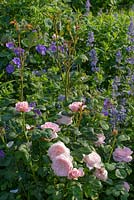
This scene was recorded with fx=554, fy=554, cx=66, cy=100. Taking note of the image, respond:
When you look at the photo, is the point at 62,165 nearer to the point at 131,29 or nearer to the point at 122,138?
the point at 122,138

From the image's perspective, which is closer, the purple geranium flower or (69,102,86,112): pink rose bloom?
(69,102,86,112): pink rose bloom

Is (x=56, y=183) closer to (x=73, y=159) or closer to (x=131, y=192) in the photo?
(x=73, y=159)

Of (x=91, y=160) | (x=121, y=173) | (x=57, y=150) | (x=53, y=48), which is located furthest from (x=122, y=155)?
(x=53, y=48)

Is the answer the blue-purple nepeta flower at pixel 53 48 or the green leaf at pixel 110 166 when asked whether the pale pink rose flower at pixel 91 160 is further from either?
the blue-purple nepeta flower at pixel 53 48

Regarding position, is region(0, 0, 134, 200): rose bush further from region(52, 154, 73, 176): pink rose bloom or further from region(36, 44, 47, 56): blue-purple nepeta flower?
region(36, 44, 47, 56): blue-purple nepeta flower

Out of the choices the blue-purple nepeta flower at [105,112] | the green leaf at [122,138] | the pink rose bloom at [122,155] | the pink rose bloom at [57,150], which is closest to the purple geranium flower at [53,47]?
the blue-purple nepeta flower at [105,112]

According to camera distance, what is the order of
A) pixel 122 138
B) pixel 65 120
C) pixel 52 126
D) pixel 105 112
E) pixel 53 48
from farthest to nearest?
pixel 53 48 → pixel 105 112 → pixel 122 138 → pixel 65 120 → pixel 52 126

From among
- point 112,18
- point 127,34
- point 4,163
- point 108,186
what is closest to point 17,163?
point 4,163

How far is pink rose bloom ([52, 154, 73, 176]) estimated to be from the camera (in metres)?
2.49

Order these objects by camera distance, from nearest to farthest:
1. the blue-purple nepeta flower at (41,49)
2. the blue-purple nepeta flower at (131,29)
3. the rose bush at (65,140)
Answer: the rose bush at (65,140), the blue-purple nepeta flower at (41,49), the blue-purple nepeta flower at (131,29)

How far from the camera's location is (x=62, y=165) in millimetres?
2492

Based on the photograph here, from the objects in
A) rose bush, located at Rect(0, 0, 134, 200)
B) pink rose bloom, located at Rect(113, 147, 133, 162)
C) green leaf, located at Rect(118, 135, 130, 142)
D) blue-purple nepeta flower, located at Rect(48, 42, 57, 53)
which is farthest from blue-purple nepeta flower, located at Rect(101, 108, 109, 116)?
blue-purple nepeta flower, located at Rect(48, 42, 57, 53)

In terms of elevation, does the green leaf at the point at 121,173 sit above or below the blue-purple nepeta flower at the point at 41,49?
below

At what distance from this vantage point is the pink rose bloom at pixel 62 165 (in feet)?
8.16
